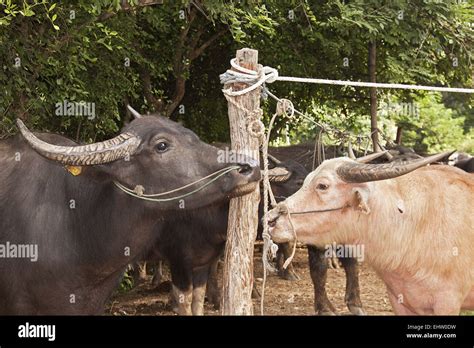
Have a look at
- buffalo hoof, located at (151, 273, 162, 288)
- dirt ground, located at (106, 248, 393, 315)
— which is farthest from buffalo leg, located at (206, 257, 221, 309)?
buffalo hoof, located at (151, 273, 162, 288)

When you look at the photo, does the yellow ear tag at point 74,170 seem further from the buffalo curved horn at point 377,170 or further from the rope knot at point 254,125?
the buffalo curved horn at point 377,170

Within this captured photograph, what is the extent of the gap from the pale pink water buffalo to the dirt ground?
400 centimetres

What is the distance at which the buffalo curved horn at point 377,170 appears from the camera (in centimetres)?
476

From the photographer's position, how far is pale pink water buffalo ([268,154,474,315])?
5039 mm

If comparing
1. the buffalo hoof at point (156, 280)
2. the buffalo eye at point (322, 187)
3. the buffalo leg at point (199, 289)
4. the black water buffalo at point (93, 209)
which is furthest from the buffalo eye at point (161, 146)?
the buffalo hoof at point (156, 280)

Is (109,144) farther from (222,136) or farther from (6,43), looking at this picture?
(222,136)

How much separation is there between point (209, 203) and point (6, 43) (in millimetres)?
3127

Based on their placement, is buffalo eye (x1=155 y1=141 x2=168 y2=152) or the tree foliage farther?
the tree foliage

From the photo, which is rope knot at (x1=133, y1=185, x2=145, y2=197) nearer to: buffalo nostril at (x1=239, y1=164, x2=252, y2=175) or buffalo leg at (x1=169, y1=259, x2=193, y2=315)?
buffalo nostril at (x1=239, y1=164, x2=252, y2=175)

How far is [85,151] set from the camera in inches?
195

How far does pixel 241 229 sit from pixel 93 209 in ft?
3.44

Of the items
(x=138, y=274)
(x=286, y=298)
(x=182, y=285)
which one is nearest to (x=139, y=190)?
(x=182, y=285)

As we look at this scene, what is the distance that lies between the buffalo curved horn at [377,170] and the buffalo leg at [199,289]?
3.76 metres
